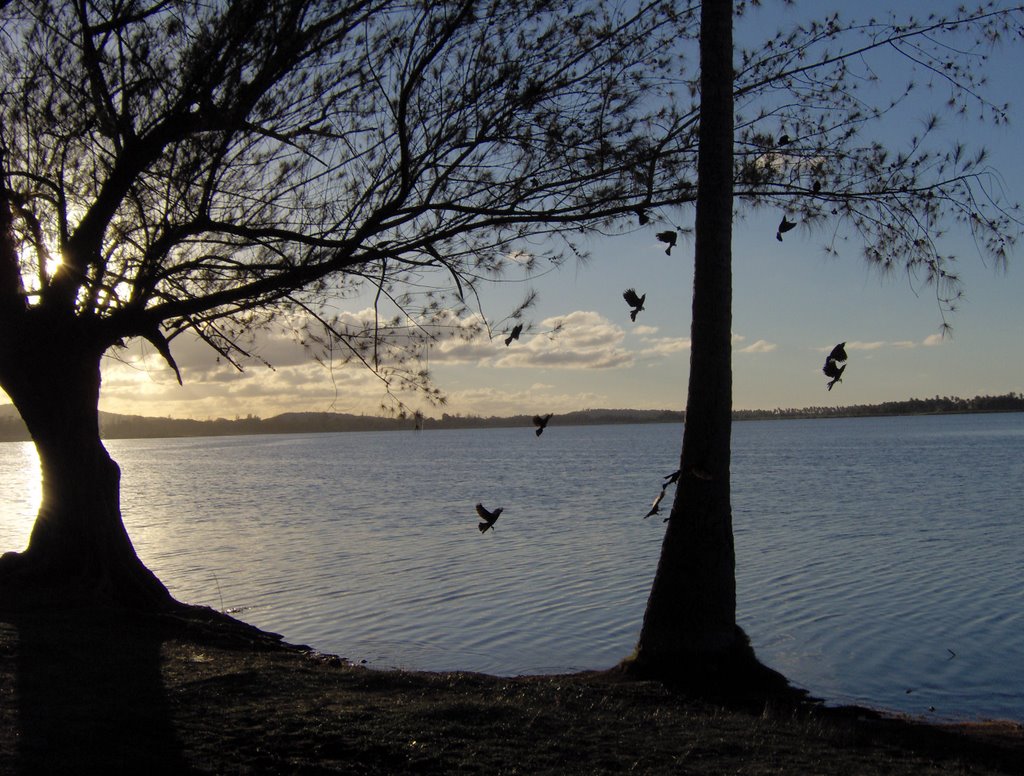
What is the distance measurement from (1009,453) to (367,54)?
2360 inches

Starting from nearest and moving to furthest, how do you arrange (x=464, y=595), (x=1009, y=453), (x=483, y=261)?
1. (x=483, y=261)
2. (x=464, y=595)
3. (x=1009, y=453)

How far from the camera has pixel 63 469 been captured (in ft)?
30.6

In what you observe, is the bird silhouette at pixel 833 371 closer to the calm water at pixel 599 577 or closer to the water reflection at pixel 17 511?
the calm water at pixel 599 577

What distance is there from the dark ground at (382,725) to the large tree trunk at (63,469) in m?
1.33

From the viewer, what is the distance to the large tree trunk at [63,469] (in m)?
9.16

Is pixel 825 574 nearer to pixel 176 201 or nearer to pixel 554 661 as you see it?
pixel 554 661

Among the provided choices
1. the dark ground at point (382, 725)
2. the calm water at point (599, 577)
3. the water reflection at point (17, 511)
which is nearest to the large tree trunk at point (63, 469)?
the dark ground at point (382, 725)

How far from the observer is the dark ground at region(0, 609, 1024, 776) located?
4.68m

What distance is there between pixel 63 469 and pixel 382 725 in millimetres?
5672

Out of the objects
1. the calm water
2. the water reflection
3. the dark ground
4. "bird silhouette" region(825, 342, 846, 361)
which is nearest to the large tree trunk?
the dark ground

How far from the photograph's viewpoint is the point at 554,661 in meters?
10.8

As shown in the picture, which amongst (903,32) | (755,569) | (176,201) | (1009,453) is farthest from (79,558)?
(1009,453)

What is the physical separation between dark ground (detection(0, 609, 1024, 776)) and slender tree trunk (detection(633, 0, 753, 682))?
0.63 metres

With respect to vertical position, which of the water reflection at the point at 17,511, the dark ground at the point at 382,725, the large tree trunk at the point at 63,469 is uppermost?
the large tree trunk at the point at 63,469
